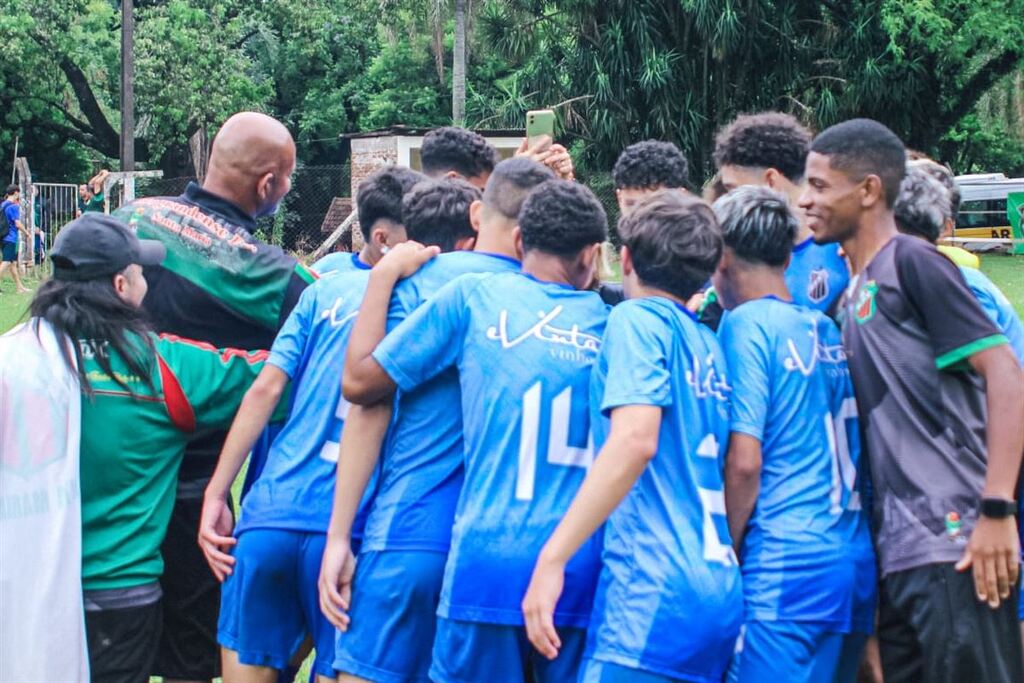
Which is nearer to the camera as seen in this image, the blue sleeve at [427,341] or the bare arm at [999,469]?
the bare arm at [999,469]

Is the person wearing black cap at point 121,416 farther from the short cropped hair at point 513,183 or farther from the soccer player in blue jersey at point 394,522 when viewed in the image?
the short cropped hair at point 513,183

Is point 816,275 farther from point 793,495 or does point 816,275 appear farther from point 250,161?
point 250,161

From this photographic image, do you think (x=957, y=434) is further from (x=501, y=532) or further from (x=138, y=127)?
(x=138, y=127)

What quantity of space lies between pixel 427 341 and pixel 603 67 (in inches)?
1072

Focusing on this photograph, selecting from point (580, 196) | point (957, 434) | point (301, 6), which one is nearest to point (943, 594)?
point (957, 434)

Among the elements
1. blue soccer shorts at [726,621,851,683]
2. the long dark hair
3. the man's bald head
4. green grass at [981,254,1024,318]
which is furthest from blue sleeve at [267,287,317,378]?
green grass at [981,254,1024,318]

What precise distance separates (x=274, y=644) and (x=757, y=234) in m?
2.12

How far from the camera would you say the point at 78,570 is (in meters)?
3.89

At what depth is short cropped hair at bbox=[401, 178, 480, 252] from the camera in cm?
420

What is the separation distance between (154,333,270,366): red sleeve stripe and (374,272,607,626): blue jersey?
2.92 ft

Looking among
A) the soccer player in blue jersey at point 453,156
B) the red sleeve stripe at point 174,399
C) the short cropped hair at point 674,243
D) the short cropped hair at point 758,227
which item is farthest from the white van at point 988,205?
the red sleeve stripe at point 174,399

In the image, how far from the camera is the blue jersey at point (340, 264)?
179 inches

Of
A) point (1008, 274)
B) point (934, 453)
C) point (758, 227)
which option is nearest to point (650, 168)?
point (758, 227)

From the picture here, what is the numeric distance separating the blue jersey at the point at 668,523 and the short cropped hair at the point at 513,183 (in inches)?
25.6
